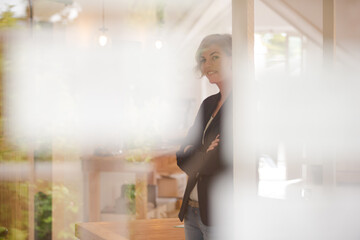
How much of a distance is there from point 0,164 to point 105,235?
1358 mm

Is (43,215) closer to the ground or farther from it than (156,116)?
closer to the ground

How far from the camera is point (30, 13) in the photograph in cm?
346

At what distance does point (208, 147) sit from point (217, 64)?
31cm

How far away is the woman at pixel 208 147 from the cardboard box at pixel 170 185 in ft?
11.7

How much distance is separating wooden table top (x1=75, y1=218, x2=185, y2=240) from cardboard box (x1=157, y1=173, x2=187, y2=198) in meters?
2.70

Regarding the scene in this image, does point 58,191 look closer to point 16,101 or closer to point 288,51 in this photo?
point 16,101

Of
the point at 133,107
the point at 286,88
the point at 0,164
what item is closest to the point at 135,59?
the point at 133,107

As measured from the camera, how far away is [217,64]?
4.79ft

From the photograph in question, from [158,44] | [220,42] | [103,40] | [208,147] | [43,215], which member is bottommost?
[43,215]

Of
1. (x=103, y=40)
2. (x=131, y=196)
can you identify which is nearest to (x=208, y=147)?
(x=103, y=40)

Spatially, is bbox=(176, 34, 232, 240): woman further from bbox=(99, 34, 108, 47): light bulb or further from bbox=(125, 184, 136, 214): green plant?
bbox=(125, 184, 136, 214): green plant

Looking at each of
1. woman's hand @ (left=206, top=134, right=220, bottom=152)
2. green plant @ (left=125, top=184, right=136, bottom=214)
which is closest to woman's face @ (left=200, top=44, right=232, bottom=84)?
woman's hand @ (left=206, top=134, right=220, bottom=152)

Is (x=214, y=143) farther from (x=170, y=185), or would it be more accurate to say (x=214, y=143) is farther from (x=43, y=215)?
(x=170, y=185)

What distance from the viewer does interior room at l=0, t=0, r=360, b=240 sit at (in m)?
1.81
